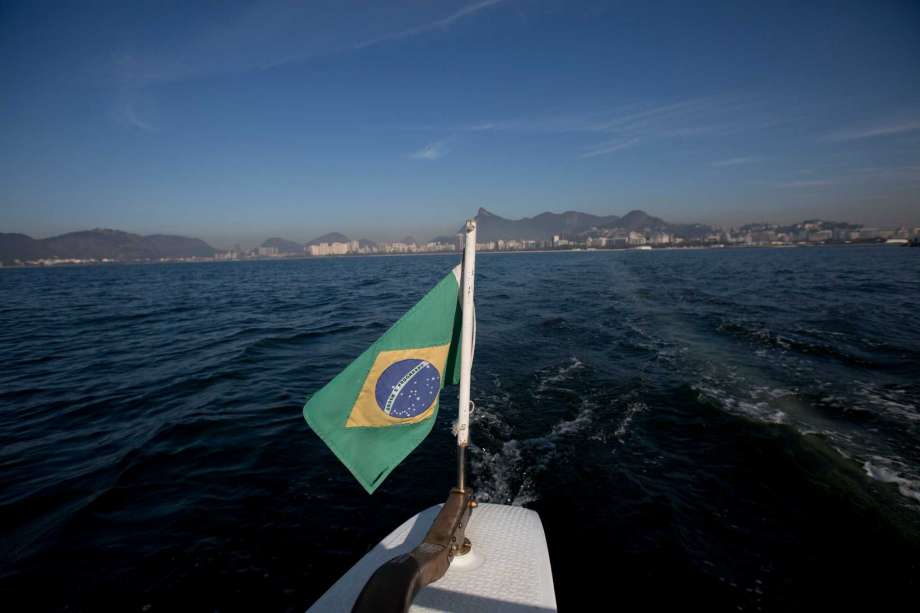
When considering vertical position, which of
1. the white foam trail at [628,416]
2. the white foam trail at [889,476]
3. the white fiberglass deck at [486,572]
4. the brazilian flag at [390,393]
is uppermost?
Answer: the brazilian flag at [390,393]

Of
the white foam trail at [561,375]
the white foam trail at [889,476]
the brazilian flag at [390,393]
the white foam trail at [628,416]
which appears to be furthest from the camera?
the white foam trail at [561,375]

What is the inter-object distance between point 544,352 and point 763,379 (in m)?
6.33

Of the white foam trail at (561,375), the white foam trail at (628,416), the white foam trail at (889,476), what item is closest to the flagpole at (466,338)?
the white foam trail at (628,416)

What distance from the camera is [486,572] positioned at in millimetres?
3250

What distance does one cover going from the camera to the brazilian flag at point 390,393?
3342 mm

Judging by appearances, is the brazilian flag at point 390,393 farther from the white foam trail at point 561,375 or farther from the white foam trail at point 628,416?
the white foam trail at point 561,375

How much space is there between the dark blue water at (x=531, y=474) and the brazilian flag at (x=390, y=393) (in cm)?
219

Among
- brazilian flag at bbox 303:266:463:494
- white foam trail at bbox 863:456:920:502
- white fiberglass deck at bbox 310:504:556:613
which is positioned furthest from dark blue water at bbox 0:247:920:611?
brazilian flag at bbox 303:266:463:494

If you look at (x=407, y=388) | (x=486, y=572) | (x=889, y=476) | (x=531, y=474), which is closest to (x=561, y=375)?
(x=531, y=474)

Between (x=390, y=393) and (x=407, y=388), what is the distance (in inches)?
6.5

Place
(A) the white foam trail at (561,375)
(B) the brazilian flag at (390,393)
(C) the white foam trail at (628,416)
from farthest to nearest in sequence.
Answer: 1. (A) the white foam trail at (561,375)
2. (C) the white foam trail at (628,416)
3. (B) the brazilian flag at (390,393)

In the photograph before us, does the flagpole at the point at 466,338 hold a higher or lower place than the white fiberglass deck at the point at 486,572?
higher

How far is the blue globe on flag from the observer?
11.2 ft

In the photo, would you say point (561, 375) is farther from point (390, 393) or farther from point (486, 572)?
point (390, 393)
